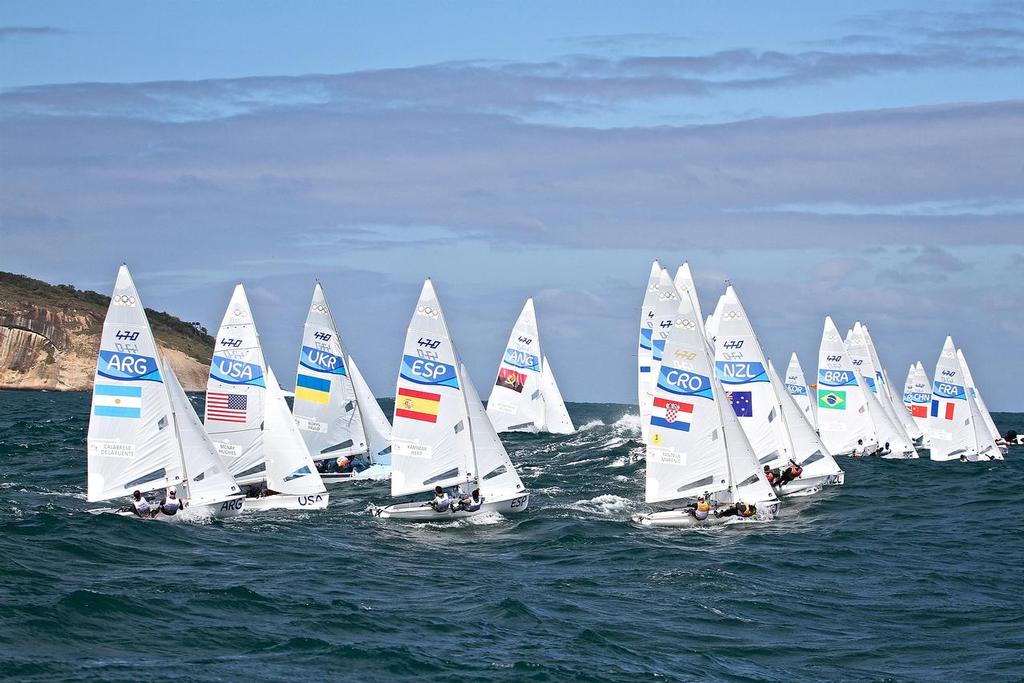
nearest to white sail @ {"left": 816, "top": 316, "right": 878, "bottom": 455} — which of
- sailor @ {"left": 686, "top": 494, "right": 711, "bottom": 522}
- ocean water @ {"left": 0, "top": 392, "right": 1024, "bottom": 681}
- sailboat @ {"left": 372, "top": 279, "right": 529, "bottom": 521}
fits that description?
ocean water @ {"left": 0, "top": 392, "right": 1024, "bottom": 681}

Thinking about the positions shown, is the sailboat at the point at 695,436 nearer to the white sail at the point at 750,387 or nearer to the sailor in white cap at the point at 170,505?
the white sail at the point at 750,387

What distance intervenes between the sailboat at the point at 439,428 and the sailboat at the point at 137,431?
562 centimetres

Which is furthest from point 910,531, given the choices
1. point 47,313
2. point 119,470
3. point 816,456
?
point 47,313

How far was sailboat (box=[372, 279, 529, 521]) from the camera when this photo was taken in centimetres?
4075

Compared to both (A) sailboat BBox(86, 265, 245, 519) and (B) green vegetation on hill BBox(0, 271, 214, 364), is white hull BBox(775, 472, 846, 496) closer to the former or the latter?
(A) sailboat BBox(86, 265, 245, 519)

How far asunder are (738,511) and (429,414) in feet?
31.6

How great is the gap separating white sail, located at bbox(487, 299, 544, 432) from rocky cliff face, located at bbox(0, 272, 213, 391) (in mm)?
93951

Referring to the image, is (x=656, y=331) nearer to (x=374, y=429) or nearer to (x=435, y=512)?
(x=374, y=429)

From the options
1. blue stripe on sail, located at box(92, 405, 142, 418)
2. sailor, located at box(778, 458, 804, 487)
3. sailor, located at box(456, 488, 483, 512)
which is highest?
blue stripe on sail, located at box(92, 405, 142, 418)

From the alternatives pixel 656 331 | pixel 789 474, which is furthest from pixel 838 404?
pixel 789 474

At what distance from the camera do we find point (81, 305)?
17575 centimetres

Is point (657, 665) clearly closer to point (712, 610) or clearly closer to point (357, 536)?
point (712, 610)

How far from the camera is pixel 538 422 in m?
79.5

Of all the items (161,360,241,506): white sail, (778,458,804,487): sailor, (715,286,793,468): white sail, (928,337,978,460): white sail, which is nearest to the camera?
(161,360,241,506): white sail
